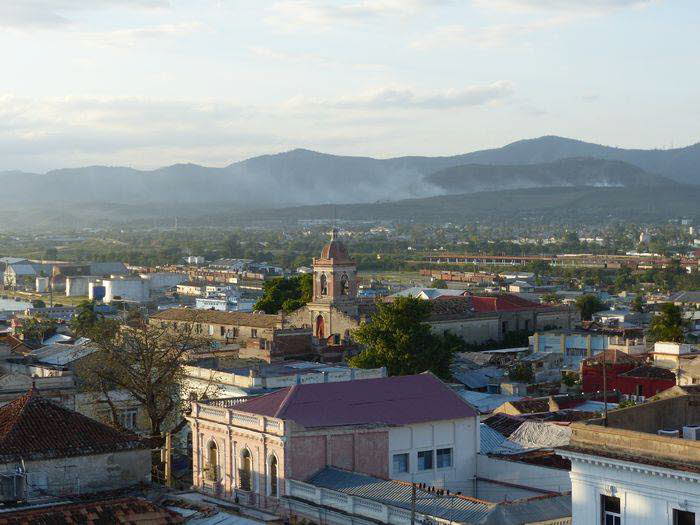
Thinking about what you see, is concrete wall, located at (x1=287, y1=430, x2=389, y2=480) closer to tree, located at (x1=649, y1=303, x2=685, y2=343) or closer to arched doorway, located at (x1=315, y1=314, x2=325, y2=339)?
tree, located at (x1=649, y1=303, x2=685, y2=343)

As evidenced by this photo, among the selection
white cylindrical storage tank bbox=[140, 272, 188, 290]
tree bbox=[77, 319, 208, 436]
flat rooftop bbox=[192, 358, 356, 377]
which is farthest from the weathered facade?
white cylindrical storage tank bbox=[140, 272, 188, 290]

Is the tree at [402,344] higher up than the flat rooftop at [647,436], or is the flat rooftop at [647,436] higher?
the flat rooftop at [647,436]

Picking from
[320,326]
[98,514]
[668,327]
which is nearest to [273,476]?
[98,514]

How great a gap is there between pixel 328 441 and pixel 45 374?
16948 millimetres

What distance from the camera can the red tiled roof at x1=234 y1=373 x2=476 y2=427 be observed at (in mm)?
28453

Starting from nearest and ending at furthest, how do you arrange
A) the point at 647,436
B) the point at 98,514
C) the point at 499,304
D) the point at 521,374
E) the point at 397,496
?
the point at 647,436
the point at 98,514
the point at 397,496
the point at 521,374
the point at 499,304

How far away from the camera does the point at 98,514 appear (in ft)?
71.7

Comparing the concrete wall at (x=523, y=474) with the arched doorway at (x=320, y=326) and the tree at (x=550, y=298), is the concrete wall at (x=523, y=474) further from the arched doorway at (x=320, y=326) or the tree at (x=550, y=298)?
the tree at (x=550, y=298)

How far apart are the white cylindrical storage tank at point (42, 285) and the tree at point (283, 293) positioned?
72.1 metres

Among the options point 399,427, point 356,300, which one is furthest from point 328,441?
point 356,300

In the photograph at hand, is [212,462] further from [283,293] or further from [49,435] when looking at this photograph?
[283,293]

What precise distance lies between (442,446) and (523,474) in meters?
2.08

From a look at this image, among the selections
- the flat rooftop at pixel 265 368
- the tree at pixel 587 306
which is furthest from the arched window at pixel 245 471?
the tree at pixel 587 306

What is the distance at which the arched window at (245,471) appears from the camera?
28.2 metres
